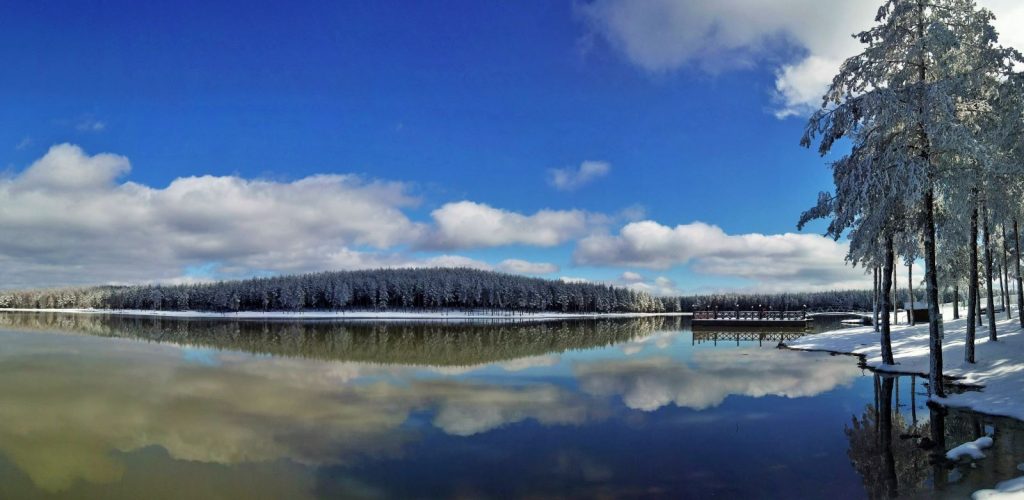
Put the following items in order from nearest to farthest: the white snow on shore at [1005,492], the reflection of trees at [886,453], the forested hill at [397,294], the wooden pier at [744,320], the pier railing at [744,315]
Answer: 1. the white snow on shore at [1005,492]
2. the reflection of trees at [886,453]
3. the wooden pier at [744,320]
4. the pier railing at [744,315]
5. the forested hill at [397,294]

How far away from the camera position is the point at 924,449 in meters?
11.9

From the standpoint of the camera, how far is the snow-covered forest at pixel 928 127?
1650 centimetres

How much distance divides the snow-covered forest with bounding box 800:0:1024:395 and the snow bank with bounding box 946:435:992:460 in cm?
657

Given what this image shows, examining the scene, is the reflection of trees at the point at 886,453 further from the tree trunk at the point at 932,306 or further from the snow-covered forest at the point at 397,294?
the snow-covered forest at the point at 397,294

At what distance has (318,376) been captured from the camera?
24719mm

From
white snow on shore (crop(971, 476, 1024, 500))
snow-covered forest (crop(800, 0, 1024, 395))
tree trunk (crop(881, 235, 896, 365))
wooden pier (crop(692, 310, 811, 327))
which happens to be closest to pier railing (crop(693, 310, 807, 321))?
wooden pier (crop(692, 310, 811, 327))

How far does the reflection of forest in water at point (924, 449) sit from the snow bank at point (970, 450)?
5.6 inches

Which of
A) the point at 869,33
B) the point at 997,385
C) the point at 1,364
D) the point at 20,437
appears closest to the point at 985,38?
the point at 869,33

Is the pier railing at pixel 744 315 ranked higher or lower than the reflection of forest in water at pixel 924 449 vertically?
lower

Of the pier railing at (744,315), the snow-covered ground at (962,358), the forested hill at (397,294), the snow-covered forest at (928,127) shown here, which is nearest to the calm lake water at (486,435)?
the snow-covered ground at (962,358)

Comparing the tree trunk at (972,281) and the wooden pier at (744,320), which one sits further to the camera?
the wooden pier at (744,320)

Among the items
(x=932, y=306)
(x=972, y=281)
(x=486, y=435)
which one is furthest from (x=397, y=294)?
(x=486, y=435)

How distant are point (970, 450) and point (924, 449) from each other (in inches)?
30.2

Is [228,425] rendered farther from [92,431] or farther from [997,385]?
[997,385]
